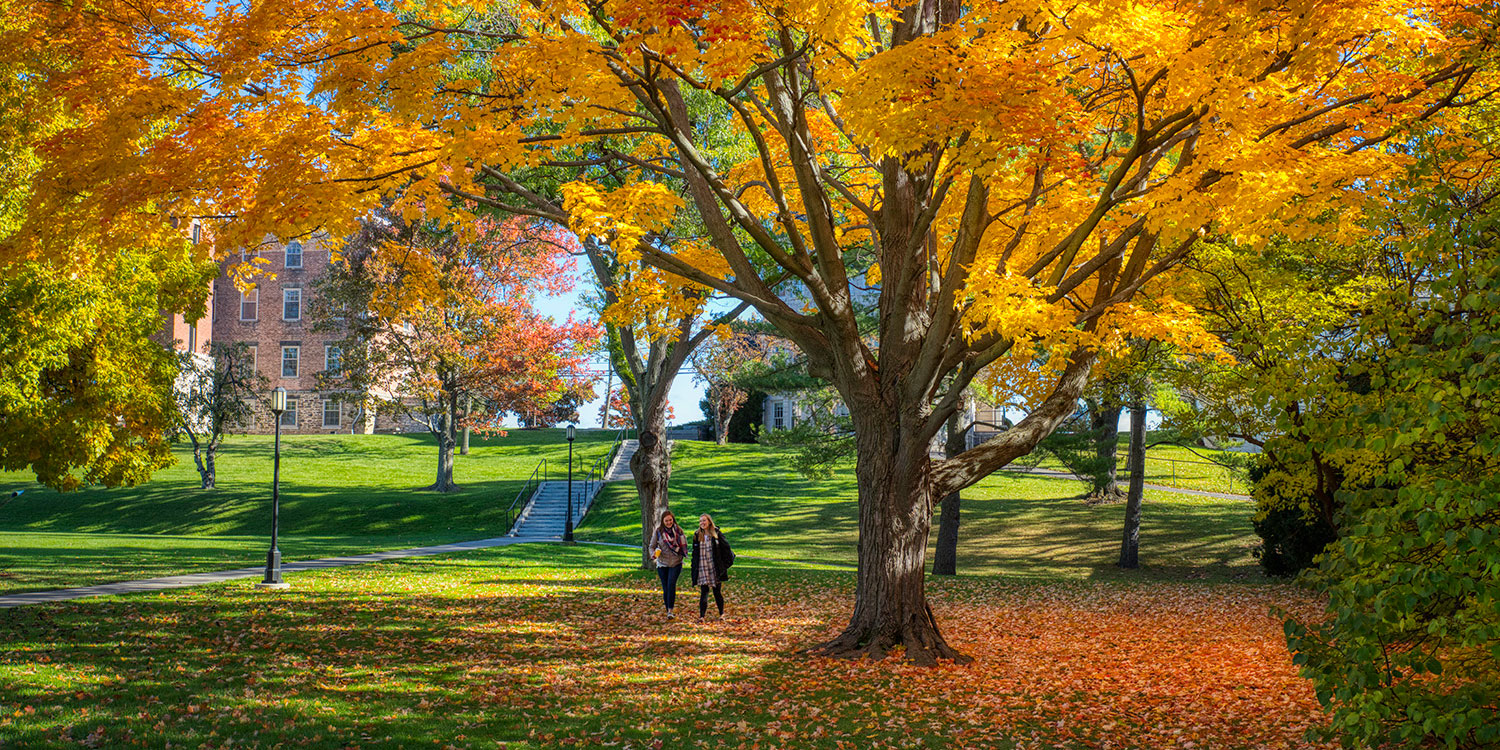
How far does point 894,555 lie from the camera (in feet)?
37.0

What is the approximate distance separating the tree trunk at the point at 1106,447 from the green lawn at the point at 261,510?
1776 centimetres

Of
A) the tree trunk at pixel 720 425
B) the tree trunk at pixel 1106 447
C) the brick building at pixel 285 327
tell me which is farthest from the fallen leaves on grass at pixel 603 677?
the brick building at pixel 285 327

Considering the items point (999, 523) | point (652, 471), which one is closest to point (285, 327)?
point (999, 523)

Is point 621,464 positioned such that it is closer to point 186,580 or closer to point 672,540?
point 186,580

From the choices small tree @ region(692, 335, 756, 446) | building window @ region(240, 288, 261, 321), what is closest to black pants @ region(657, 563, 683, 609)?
small tree @ region(692, 335, 756, 446)

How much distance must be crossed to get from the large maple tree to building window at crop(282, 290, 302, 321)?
47.5m

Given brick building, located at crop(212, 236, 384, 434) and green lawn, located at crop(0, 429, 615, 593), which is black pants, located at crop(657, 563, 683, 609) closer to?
green lawn, located at crop(0, 429, 615, 593)

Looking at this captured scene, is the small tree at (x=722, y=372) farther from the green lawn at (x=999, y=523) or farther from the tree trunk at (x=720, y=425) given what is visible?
the green lawn at (x=999, y=523)

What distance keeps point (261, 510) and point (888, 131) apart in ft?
109

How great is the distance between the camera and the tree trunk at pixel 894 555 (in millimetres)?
11258

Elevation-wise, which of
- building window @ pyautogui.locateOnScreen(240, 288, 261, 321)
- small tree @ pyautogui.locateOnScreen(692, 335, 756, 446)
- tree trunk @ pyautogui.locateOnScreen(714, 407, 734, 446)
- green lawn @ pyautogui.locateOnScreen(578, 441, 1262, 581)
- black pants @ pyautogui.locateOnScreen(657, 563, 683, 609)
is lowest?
green lawn @ pyautogui.locateOnScreen(578, 441, 1262, 581)

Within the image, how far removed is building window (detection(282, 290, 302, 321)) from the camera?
5681cm

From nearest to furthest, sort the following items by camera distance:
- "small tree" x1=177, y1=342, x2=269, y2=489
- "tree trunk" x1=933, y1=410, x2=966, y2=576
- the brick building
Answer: "tree trunk" x1=933, y1=410, x2=966, y2=576, "small tree" x1=177, y1=342, x2=269, y2=489, the brick building

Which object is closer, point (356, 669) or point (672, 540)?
point (356, 669)
